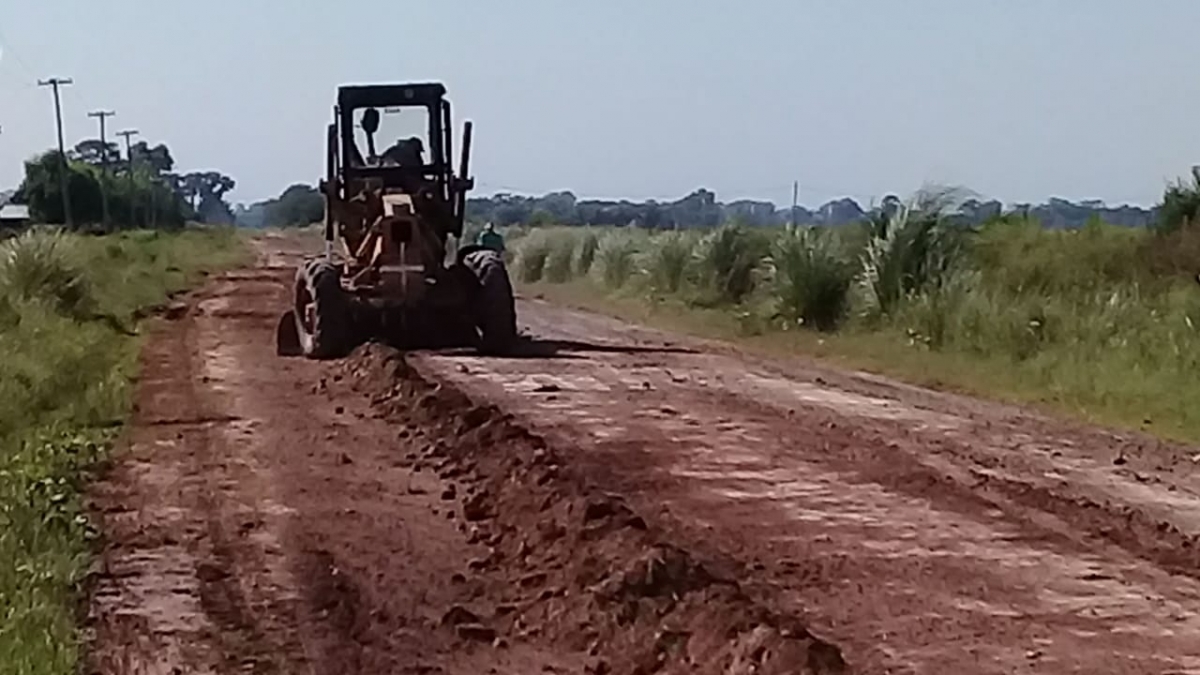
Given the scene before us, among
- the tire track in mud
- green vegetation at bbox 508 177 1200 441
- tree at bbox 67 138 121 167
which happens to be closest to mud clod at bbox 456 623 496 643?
the tire track in mud

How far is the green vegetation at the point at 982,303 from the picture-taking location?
65.6ft

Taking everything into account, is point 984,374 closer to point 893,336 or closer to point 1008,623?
point 893,336

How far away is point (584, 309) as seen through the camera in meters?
38.9

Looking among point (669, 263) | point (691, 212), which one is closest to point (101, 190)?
point (691, 212)

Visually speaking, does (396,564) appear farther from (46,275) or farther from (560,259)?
(560,259)

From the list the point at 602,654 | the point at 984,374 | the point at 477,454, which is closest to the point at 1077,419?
the point at 984,374

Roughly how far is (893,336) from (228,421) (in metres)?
12.3

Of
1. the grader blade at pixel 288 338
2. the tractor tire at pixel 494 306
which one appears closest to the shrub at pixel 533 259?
the grader blade at pixel 288 338

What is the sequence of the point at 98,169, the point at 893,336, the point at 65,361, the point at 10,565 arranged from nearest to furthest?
the point at 10,565
the point at 65,361
the point at 893,336
the point at 98,169

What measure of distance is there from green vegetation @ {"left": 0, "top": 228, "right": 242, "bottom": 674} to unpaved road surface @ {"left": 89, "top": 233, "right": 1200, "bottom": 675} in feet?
0.88

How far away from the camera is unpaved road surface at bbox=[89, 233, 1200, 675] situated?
27.8 ft

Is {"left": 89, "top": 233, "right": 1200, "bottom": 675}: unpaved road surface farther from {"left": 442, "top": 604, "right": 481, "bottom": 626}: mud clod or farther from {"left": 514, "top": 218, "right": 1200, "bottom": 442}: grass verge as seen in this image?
{"left": 514, "top": 218, "right": 1200, "bottom": 442}: grass verge

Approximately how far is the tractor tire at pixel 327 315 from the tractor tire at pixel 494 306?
164cm

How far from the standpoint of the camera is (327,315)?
73.0 feet
